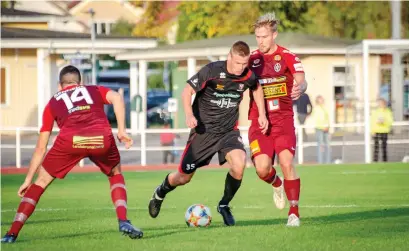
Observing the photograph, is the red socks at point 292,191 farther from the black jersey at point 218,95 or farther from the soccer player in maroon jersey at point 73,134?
the soccer player in maroon jersey at point 73,134

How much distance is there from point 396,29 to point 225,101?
28.2m

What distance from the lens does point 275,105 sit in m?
13.8

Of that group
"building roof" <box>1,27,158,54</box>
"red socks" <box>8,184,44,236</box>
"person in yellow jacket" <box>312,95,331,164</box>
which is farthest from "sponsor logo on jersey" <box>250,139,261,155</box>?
"building roof" <box>1,27,158,54</box>

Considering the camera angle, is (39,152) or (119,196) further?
(119,196)

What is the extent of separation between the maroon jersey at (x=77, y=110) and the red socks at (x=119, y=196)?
1.78 feet

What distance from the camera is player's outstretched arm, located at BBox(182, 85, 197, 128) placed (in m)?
13.1

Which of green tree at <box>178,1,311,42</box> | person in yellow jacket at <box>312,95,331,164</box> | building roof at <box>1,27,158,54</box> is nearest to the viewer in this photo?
person in yellow jacket at <box>312,95,331,164</box>

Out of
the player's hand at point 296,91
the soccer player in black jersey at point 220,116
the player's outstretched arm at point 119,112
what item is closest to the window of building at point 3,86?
the soccer player in black jersey at point 220,116

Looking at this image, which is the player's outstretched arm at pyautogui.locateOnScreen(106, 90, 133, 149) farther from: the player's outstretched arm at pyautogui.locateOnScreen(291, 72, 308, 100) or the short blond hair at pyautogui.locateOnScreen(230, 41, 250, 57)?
the player's outstretched arm at pyautogui.locateOnScreen(291, 72, 308, 100)

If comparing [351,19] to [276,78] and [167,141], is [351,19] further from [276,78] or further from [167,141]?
[276,78]

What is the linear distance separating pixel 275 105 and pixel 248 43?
29.4 meters

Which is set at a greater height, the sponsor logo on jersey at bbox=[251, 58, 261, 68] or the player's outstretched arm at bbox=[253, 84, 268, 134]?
the sponsor logo on jersey at bbox=[251, 58, 261, 68]

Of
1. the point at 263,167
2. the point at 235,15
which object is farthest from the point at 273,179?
the point at 235,15

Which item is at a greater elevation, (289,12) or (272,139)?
(289,12)
